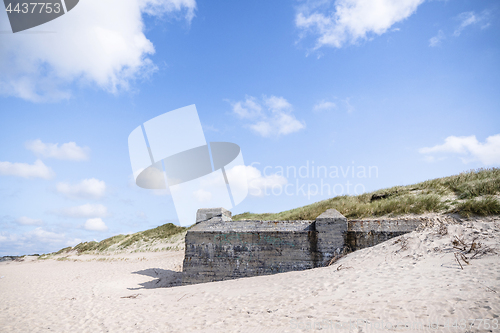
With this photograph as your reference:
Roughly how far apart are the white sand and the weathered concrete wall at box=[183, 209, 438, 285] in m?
0.65

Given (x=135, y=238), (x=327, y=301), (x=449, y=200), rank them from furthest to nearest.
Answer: (x=135, y=238)
(x=449, y=200)
(x=327, y=301)

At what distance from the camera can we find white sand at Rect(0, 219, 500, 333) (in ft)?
15.3

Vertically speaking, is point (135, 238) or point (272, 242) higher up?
point (272, 242)

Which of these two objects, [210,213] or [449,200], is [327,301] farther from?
[449,200]

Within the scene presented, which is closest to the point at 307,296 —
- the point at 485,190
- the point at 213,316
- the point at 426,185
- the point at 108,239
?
the point at 213,316

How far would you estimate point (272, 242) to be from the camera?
9.97m

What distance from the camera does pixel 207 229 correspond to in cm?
1091

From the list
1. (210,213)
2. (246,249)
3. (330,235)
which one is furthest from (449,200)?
(210,213)

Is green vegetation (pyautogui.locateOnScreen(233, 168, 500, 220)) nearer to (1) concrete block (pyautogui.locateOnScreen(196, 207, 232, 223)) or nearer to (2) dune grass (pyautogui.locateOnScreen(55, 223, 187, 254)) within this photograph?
(1) concrete block (pyautogui.locateOnScreen(196, 207, 232, 223))

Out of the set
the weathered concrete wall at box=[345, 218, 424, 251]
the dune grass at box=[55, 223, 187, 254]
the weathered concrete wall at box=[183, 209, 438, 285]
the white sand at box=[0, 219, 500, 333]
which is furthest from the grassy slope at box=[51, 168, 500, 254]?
the dune grass at box=[55, 223, 187, 254]

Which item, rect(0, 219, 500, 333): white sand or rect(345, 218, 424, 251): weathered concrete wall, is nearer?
rect(0, 219, 500, 333): white sand

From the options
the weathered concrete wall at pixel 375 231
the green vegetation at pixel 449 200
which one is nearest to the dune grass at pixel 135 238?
the green vegetation at pixel 449 200

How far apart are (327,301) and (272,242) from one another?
4.22 metres

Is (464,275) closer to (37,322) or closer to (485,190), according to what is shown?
(485,190)
